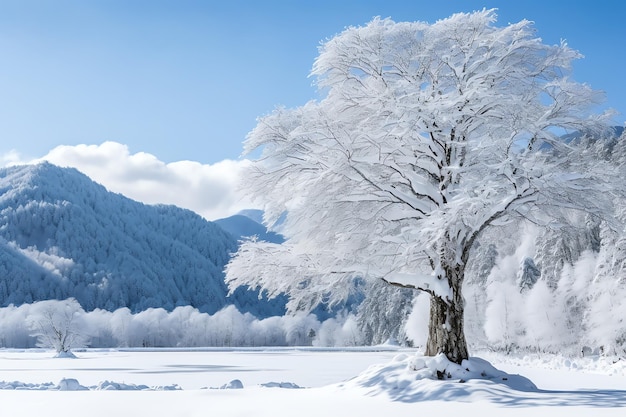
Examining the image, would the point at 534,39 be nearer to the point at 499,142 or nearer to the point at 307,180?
the point at 499,142

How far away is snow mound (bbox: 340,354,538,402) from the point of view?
43.2ft

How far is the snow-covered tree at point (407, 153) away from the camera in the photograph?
48.2 feet

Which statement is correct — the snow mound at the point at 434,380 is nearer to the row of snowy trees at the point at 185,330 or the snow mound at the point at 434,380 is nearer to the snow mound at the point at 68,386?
the snow mound at the point at 68,386

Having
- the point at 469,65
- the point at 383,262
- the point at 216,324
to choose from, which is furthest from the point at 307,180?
the point at 216,324

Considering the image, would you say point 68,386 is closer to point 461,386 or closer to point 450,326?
point 450,326

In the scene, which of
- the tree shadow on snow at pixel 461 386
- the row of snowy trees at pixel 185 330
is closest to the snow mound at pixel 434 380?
the tree shadow on snow at pixel 461 386

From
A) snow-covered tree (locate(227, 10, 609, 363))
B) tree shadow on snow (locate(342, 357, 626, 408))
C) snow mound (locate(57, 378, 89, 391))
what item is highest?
snow-covered tree (locate(227, 10, 609, 363))

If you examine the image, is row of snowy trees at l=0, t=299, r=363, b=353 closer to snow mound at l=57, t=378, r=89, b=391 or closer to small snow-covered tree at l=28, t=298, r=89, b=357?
small snow-covered tree at l=28, t=298, r=89, b=357

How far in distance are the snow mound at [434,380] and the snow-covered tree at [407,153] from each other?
0.63 m

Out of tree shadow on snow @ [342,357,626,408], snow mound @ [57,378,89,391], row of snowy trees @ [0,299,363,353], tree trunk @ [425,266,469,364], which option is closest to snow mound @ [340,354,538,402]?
tree shadow on snow @ [342,357,626,408]

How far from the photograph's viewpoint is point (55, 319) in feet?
283

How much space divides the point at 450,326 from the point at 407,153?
4.28m

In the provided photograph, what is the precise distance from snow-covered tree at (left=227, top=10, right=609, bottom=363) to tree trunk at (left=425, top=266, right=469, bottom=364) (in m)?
0.03

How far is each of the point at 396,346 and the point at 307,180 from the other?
61968mm
